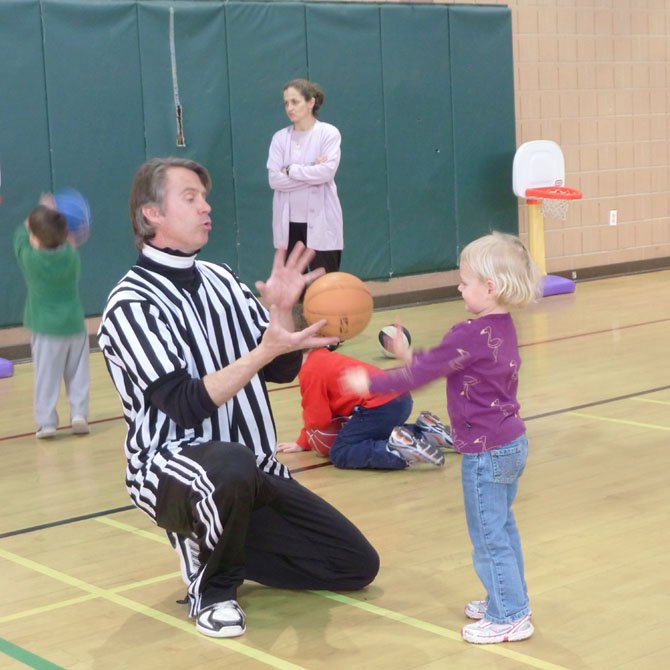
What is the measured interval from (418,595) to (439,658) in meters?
0.47

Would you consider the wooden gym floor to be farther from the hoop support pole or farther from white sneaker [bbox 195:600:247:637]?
the hoop support pole

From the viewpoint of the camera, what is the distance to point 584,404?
19.6 feet

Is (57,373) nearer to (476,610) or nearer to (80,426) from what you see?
(80,426)

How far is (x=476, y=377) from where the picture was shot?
310cm

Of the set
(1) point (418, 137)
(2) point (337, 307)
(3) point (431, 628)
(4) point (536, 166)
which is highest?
(1) point (418, 137)

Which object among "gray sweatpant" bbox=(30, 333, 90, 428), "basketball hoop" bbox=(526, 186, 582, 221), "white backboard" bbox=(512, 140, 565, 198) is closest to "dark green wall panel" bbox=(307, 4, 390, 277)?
"white backboard" bbox=(512, 140, 565, 198)

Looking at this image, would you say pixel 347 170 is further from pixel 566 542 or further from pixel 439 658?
pixel 439 658

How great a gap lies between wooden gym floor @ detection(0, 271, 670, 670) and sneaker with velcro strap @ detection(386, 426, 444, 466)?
6 centimetres

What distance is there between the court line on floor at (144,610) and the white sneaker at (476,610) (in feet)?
1.78

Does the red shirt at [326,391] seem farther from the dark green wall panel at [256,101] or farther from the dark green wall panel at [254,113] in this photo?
the dark green wall panel at [256,101]

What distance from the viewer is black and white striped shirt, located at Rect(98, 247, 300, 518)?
10.6 feet

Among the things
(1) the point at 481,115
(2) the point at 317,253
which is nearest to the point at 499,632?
(2) the point at 317,253

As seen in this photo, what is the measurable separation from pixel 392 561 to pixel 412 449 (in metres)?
1.14

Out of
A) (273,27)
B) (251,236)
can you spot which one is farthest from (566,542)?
(273,27)
